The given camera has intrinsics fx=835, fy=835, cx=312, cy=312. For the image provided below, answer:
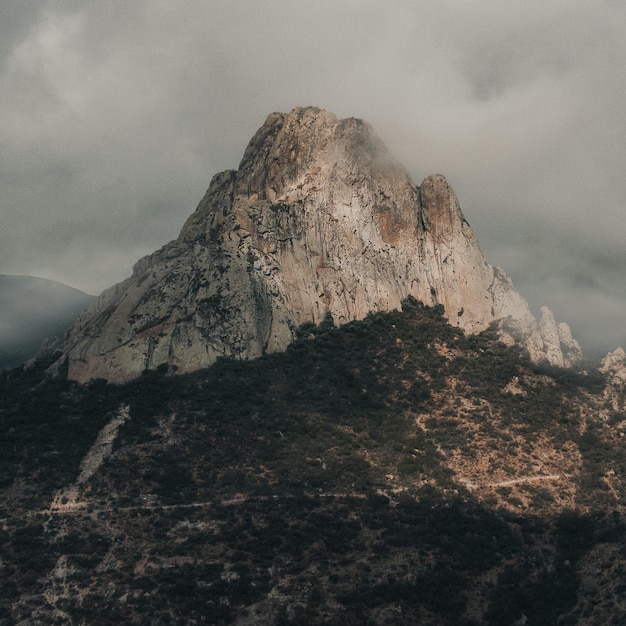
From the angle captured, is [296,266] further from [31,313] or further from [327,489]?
[31,313]

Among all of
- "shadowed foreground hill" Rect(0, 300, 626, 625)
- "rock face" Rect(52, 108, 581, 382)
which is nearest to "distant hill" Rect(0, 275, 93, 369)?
"rock face" Rect(52, 108, 581, 382)

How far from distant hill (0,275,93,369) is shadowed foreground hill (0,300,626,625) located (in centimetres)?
4424

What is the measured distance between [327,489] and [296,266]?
116 ft

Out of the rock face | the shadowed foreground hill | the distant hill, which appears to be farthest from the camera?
the distant hill

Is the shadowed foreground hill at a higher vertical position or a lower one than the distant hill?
lower

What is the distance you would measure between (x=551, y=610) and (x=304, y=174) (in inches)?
2630

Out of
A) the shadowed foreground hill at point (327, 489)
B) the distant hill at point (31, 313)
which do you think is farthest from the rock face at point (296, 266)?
the distant hill at point (31, 313)

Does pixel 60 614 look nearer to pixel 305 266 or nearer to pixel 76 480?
pixel 76 480

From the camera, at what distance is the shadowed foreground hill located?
7069 cm

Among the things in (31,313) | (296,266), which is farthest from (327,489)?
(31,313)

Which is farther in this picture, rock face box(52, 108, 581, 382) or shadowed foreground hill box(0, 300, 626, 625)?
rock face box(52, 108, 581, 382)

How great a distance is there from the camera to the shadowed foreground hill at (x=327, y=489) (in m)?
70.7

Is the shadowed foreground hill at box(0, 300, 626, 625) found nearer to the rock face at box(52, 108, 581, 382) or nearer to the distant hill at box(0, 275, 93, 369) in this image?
the rock face at box(52, 108, 581, 382)

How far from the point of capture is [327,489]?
8306 cm
